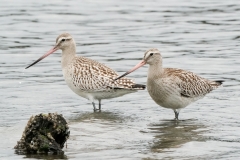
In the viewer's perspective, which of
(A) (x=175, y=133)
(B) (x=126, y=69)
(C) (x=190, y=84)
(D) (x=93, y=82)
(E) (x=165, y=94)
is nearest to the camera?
(A) (x=175, y=133)

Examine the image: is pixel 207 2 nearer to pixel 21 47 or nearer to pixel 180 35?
pixel 180 35

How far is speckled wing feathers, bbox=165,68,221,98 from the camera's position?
14.6m

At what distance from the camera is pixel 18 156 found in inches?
446

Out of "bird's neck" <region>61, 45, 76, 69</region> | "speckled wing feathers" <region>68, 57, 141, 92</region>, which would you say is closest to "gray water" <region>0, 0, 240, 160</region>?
"speckled wing feathers" <region>68, 57, 141, 92</region>

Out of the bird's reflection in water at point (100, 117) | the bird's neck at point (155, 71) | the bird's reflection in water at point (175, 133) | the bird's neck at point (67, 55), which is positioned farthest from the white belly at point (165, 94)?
the bird's neck at point (67, 55)

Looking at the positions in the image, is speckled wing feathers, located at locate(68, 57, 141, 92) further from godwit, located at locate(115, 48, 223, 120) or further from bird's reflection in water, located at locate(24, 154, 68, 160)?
bird's reflection in water, located at locate(24, 154, 68, 160)

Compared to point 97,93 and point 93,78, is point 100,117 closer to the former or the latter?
point 97,93

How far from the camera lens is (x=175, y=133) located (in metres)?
13.3

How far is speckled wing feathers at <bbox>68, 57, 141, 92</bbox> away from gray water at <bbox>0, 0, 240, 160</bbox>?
0.49m

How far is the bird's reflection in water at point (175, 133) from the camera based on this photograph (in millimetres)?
12328

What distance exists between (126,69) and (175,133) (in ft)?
18.8

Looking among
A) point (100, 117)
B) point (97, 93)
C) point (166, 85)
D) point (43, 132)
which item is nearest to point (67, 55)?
point (97, 93)

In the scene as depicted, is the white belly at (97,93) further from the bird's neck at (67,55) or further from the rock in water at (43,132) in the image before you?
the rock in water at (43,132)

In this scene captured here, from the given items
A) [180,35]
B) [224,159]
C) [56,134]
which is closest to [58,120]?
[56,134]
